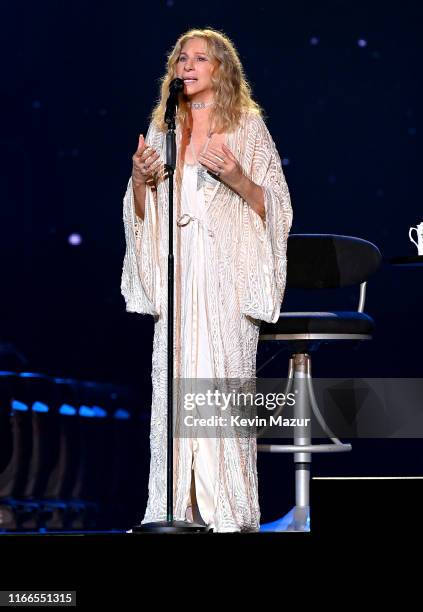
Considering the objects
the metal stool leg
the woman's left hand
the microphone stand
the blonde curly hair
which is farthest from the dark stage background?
the microphone stand

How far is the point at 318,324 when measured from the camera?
13.3 feet

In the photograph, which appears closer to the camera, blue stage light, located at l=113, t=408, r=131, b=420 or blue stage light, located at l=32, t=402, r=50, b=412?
blue stage light, located at l=32, t=402, r=50, b=412

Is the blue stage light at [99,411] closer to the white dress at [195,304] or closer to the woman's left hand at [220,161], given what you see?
the white dress at [195,304]

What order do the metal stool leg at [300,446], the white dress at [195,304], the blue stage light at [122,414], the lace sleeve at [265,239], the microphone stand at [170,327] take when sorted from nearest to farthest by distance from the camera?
the microphone stand at [170,327]
the white dress at [195,304]
the lace sleeve at [265,239]
the metal stool leg at [300,446]
the blue stage light at [122,414]

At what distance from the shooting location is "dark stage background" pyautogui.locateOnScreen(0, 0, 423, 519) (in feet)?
16.8

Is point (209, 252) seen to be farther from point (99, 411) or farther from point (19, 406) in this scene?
point (99, 411)

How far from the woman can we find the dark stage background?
1690mm

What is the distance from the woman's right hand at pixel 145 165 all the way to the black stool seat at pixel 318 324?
0.83 meters

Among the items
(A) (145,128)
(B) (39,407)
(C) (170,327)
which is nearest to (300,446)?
(C) (170,327)

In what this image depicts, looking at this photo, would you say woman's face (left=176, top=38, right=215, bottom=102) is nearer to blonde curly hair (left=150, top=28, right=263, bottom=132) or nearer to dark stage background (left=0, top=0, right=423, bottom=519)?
blonde curly hair (left=150, top=28, right=263, bottom=132)

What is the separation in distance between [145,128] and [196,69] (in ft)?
5.95

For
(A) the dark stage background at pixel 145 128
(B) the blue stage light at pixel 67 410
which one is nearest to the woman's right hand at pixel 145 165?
(B) the blue stage light at pixel 67 410

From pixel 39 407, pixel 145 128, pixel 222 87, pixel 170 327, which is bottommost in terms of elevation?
pixel 170 327

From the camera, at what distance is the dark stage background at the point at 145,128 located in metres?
5.13
